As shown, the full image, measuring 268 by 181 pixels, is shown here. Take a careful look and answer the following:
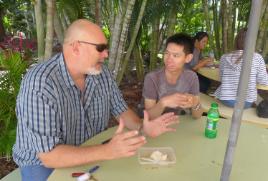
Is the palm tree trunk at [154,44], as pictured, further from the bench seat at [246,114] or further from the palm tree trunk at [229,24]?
the bench seat at [246,114]

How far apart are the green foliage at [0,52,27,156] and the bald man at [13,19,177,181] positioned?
105 cm

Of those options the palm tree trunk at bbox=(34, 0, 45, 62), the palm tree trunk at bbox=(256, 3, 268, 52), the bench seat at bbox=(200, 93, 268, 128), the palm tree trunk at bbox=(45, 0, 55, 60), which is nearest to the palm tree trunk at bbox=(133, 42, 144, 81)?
the palm tree trunk at bbox=(256, 3, 268, 52)

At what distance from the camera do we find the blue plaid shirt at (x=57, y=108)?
1.57 meters

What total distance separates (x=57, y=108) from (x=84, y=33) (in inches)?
16.7

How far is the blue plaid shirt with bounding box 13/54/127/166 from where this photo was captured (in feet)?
5.15

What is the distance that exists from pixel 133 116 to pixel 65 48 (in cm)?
65

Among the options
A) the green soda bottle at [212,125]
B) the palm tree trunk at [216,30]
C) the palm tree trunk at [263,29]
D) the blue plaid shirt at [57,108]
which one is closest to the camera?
the blue plaid shirt at [57,108]

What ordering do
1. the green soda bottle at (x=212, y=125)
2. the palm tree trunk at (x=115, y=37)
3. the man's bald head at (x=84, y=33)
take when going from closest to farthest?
the man's bald head at (x=84, y=33) < the green soda bottle at (x=212, y=125) < the palm tree trunk at (x=115, y=37)

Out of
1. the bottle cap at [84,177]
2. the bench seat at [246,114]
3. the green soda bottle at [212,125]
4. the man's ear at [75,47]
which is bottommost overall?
the bench seat at [246,114]

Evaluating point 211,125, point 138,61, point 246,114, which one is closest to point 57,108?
point 211,125

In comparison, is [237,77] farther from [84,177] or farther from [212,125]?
[84,177]

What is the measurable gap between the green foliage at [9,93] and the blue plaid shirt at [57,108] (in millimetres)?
1043

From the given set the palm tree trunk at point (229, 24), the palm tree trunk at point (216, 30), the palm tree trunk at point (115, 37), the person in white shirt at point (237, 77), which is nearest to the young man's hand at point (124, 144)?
the person in white shirt at point (237, 77)

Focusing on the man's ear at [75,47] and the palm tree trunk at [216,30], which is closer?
the man's ear at [75,47]
